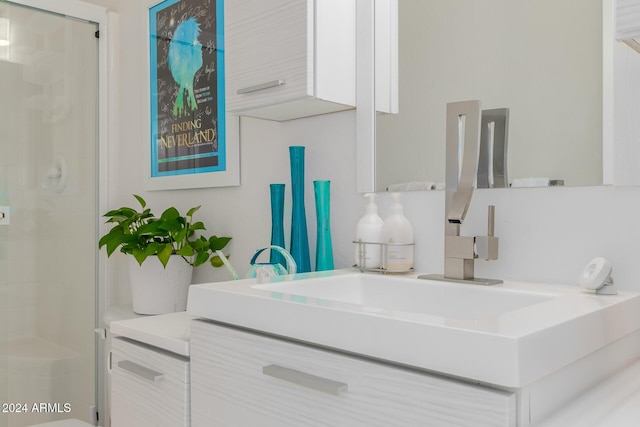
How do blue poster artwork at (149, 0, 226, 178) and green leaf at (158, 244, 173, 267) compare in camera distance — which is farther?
blue poster artwork at (149, 0, 226, 178)

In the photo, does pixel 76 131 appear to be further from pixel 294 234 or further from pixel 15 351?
pixel 294 234

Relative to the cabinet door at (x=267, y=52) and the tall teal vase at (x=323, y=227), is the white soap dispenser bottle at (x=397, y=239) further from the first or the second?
the cabinet door at (x=267, y=52)

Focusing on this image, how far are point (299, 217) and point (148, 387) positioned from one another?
57 centimetres

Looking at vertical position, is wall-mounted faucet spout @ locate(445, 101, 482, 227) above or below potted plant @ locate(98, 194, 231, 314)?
above

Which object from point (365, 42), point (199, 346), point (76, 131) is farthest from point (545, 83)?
point (76, 131)

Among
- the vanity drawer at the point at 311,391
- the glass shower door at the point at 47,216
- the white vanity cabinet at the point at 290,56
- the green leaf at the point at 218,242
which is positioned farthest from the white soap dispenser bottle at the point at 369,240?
the glass shower door at the point at 47,216

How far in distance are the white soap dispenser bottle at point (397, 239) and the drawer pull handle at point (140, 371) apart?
0.55m

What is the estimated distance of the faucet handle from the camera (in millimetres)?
1056

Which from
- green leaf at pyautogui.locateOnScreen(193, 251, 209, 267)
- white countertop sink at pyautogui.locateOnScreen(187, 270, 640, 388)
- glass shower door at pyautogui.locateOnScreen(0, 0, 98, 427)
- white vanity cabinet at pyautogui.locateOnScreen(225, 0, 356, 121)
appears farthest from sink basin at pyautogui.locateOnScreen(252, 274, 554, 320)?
glass shower door at pyautogui.locateOnScreen(0, 0, 98, 427)

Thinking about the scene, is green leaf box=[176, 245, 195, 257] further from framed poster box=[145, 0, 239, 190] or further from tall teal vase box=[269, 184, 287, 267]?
tall teal vase box=[269, 184, 287, 267]

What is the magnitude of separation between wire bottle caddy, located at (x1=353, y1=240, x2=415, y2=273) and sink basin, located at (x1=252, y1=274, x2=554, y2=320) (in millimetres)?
59

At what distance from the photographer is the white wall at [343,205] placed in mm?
1015

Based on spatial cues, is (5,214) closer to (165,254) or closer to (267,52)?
(165,254)

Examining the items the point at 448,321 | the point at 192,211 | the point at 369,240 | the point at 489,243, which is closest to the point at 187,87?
the point at 192,211
